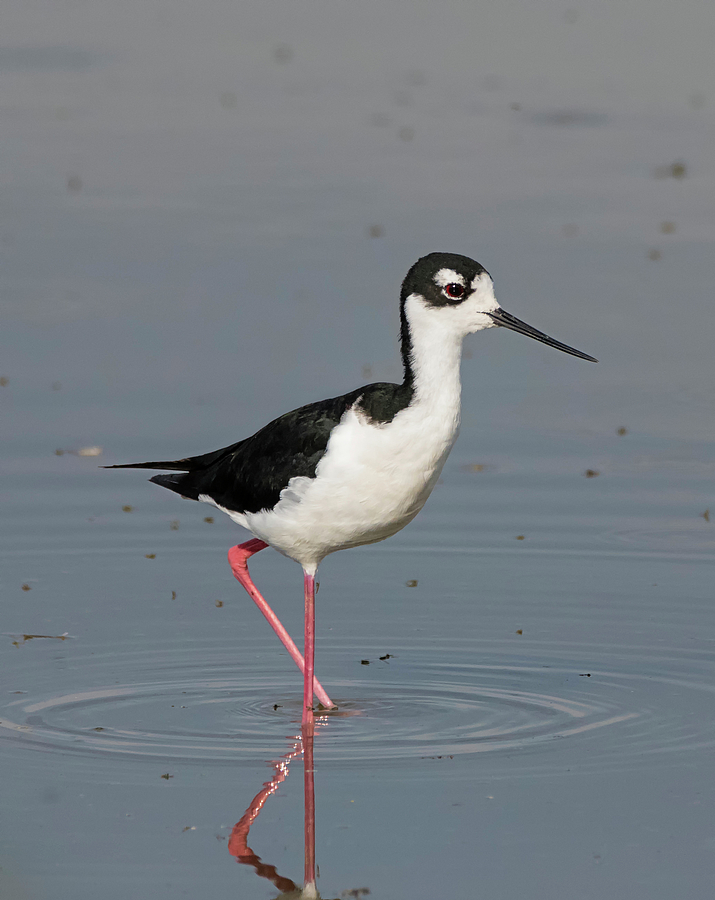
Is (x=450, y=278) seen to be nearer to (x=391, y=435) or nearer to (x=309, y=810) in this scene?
(x=391, y=435)

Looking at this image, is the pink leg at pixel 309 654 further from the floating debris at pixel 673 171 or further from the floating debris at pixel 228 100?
the floating debris at pixel 228 100

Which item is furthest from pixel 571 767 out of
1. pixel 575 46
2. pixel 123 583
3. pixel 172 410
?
pixel 575 46

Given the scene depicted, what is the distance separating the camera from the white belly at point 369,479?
7.90 metres

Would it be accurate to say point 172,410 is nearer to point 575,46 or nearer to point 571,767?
point 571,767

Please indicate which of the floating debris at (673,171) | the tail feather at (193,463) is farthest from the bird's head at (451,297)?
the floating debris at (673,171)

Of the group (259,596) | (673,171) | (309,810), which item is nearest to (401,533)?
(259,596)

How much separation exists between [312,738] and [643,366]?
674cm

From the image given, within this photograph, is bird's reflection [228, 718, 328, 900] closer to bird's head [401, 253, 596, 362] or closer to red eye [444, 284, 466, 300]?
bird's head [401, 253, 596, 362]

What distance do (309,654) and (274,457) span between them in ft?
3.03

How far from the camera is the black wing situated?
8.03m

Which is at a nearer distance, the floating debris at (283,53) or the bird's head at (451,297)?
the bird's head at (451,297)

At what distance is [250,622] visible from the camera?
385 inches

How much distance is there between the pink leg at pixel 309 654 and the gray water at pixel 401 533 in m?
0.09

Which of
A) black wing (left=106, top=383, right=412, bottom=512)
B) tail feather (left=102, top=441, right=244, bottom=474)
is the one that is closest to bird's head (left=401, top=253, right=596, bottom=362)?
black wing (left=106, top=383, right=412, bottom=512)
